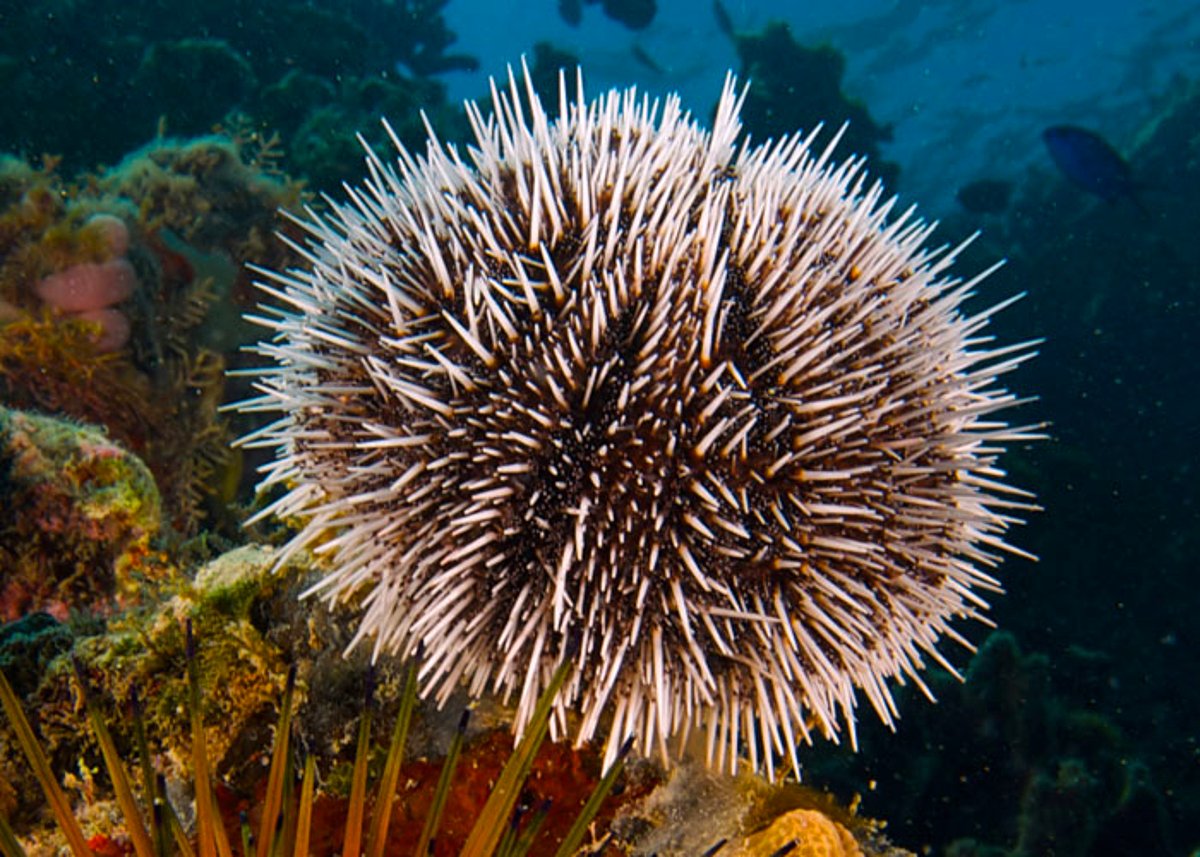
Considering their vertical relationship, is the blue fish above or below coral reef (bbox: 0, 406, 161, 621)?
above

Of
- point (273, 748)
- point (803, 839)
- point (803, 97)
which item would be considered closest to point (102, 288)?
point (273, 748)

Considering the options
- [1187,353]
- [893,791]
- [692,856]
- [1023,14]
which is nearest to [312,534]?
[692,856]

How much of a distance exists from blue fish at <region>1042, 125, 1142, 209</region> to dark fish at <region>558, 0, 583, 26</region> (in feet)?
52.7

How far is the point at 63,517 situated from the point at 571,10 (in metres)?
23.1

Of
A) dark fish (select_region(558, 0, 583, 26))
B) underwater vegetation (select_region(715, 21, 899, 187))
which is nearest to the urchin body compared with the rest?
underwater vegetation (select_region(715, 21, 899, 187))

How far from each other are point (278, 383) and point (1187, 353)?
684 inches

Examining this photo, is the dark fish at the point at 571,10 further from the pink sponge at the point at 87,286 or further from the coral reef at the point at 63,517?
the coral reef at the point at 63,517

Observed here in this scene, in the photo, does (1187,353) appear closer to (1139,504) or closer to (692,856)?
(1139,504)

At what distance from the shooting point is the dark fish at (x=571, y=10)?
22719 millimetres

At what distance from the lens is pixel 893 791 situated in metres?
6.59

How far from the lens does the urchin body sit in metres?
2.20

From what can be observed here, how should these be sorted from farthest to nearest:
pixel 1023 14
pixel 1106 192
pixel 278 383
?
pixel 1023 14
pixel 1106 192
pixel 278 383

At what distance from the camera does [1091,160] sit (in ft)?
35.3

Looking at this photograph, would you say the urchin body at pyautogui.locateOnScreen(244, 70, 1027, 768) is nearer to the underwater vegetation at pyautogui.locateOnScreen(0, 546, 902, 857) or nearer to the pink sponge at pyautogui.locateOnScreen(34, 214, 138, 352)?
the underwater vegetation at pyautogui.locateOnScreen(0, 546, 902, 857)
